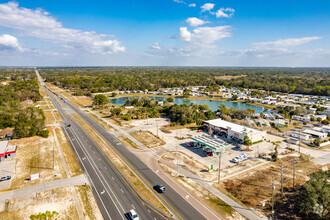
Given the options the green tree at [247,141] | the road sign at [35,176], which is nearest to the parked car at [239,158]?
the green tree at [247,141]

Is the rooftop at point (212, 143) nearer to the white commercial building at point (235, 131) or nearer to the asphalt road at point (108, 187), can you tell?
the white commercial building at point (235, 131)

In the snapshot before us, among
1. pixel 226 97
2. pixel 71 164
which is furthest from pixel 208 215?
pixel 226 97

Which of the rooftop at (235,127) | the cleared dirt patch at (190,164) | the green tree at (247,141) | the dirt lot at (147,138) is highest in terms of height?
the rooftop at (235,127)

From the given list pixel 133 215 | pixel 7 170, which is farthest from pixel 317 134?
pixel 7 170

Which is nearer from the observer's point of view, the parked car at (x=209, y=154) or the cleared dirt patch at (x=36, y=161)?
the cleared dirt patch at (x=36, y=161)

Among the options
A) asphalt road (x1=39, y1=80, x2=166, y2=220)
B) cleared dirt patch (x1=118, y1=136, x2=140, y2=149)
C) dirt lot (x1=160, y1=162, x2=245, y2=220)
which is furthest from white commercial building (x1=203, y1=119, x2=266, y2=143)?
asphalt road (x1=39, y1=80, x2=166, y2=220)

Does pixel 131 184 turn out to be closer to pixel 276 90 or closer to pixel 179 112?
pixel 179 112

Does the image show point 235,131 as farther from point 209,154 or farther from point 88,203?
point 88,203

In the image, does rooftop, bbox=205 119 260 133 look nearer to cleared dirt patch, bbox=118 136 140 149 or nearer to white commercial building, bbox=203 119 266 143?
white commercial building, bbox=203 119 266 143
